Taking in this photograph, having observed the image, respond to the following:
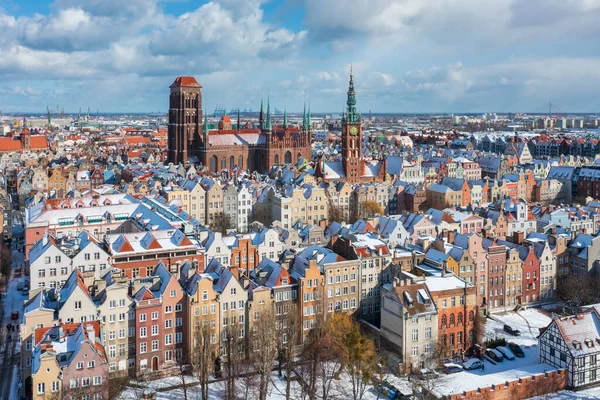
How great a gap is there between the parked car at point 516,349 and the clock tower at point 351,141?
61552 millimetres

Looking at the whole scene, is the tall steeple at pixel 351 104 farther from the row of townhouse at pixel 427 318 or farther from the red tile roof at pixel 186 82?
the row of townhouse at pixel 427 318

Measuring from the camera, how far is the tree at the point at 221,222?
280ft

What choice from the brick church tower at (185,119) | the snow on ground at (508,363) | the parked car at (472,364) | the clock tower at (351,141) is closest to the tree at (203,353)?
the snow on ground at (508,363)

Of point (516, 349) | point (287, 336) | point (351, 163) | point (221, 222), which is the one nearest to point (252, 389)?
point (287, 336)

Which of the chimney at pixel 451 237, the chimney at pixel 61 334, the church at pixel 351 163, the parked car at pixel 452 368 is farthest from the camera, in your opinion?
the church at pixel 351 163

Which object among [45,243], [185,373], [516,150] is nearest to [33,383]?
[185,373]

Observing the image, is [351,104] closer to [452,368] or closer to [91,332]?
[452,368]

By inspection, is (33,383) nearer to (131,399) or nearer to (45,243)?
(131,399)

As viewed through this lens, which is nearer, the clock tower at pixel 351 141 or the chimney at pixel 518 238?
the chimney at pixel 518 238

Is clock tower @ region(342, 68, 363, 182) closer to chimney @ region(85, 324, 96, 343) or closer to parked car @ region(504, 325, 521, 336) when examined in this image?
parked car @ region(504, 325, 521, 336)

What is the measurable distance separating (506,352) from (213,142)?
9005 centimetres

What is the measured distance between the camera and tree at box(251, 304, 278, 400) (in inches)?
1603

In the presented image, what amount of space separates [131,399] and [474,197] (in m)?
73.4

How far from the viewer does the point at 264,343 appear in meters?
42.4
